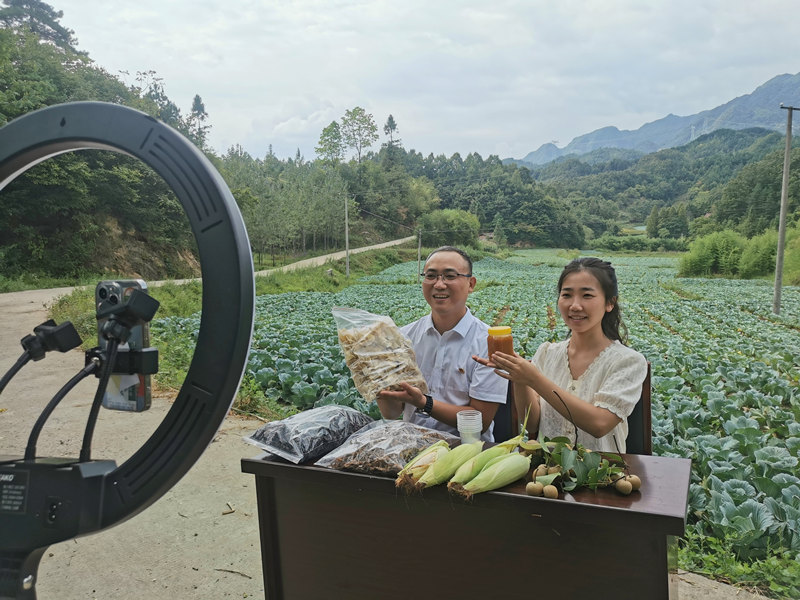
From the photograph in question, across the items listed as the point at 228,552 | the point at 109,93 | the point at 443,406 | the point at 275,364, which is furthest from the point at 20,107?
the point at 443,406

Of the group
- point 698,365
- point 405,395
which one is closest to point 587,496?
point 405,395

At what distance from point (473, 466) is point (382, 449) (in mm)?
196

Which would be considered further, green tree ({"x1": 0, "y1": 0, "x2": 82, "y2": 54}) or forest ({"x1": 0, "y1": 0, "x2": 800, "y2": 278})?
green tree ({"x1": 0, "y1": 0, "x2": 82, "y2": 54})

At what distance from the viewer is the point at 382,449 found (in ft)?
3.77

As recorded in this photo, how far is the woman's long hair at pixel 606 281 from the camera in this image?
1463 mm

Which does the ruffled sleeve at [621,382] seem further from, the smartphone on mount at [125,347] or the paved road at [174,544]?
the smartphone on mount at [125,347]

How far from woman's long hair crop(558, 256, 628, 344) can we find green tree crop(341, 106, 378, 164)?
270 centimetres

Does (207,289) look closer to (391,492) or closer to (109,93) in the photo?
(391,492)

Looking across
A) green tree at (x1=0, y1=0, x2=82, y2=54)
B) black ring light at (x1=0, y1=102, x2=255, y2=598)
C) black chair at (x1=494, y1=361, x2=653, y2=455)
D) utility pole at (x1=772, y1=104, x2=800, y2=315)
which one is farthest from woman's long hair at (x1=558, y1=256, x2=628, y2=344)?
green tree at (x1=0, y1=0, x2=82, y2=54)

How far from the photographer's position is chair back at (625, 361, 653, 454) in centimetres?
147

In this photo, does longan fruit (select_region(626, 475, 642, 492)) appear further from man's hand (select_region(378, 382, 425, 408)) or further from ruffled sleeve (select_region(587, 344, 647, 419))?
man's hand (select_region(378, 382, 425, 408))

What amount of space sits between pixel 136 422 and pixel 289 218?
7.58 ft

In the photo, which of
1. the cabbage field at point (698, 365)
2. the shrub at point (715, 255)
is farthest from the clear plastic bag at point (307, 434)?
the shrub at point (715, 255)

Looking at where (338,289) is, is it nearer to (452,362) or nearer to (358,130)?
(358,130)
